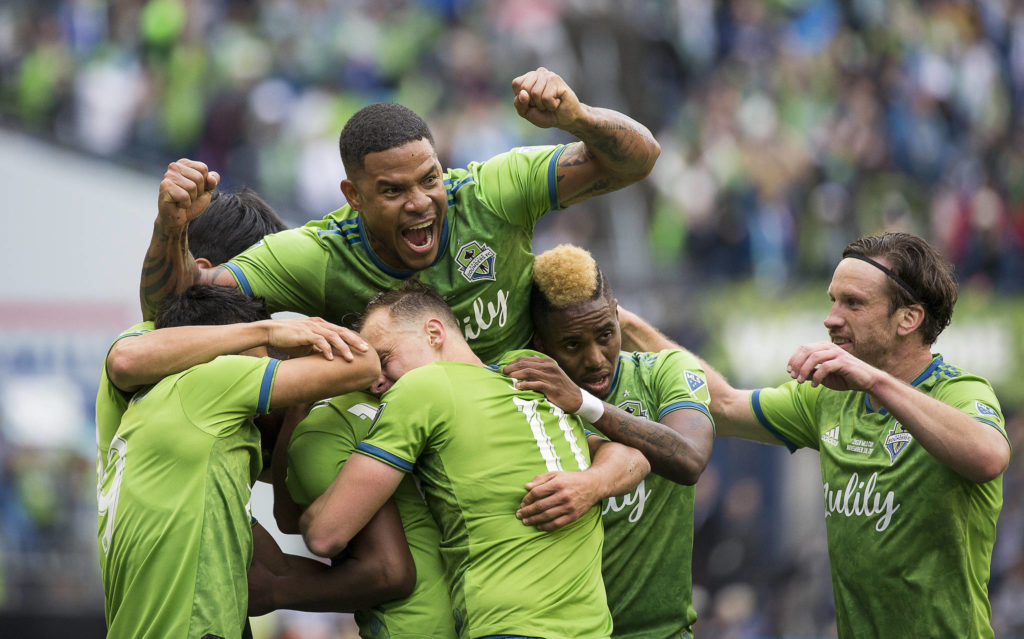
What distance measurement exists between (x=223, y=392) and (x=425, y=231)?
1252mm

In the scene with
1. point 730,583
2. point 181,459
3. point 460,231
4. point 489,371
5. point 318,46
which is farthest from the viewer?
point 318,46

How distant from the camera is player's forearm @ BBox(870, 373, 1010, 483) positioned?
181 inches

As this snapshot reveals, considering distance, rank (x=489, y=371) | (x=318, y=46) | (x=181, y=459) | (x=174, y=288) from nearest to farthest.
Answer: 1. (x=181, y=459)
2. (x=489, y=371)
3. (x=174, y=288)
4. (x=318, y=46)

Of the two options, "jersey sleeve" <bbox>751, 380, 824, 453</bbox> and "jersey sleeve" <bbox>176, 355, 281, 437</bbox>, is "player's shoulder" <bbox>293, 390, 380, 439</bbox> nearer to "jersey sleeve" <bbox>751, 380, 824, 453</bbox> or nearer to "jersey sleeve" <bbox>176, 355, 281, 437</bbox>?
"jersey sleeve" <bbox>176, 355, 281, 437</bbox>

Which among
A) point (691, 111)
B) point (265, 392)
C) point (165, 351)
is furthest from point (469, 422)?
point (691, 111)

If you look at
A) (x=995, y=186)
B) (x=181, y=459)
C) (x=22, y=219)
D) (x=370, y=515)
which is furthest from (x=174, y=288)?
(x=995, y=186)

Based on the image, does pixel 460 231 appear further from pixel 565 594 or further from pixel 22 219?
pixel 22 219

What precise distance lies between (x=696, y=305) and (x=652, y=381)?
905 centimetres

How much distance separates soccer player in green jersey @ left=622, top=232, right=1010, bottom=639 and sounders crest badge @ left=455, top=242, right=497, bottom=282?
1286 millimetres

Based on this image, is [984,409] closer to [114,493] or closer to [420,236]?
[420,236]

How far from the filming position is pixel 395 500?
14.4ft

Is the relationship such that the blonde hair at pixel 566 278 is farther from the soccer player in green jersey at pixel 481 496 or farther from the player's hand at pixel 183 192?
the player's hand at pixel 183 192

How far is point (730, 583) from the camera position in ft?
44.3

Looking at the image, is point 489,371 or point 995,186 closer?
point 489,371
